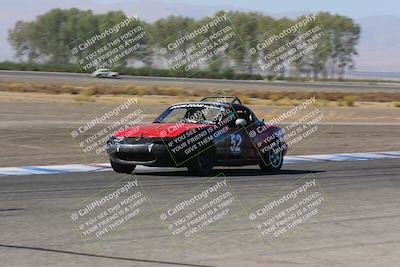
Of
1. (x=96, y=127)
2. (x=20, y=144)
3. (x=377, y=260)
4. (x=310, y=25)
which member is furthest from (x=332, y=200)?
(x=310, y=25)

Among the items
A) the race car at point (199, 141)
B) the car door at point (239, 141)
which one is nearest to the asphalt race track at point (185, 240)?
the race car at point (199, 141)

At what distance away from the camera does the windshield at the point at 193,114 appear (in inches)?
556

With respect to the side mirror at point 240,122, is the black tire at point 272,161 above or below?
below

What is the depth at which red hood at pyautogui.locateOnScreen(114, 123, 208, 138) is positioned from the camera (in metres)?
13.2

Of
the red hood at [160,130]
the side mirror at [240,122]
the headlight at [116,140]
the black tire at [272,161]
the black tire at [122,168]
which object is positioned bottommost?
the black tire at [272,161]

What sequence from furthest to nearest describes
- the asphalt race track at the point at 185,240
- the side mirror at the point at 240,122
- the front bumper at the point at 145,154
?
the side mirror at the point at 240,122 < the front bumper at the point at 145,154 < the asphalt race track at the point at 185,240

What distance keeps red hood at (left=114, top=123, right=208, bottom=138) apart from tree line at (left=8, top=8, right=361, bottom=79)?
115151 mm

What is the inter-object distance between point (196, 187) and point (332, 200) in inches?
82.1

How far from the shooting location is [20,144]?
20266 mm

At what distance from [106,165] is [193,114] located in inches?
109

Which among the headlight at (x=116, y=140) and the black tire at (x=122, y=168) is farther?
the black tire at (x=122, y=168)

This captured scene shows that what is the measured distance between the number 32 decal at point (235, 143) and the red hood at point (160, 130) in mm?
709

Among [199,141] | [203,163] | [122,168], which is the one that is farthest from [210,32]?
[199,141]

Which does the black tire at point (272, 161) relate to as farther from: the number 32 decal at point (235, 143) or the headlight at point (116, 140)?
the headlight at point (116, 140)
